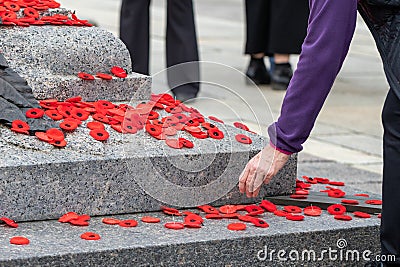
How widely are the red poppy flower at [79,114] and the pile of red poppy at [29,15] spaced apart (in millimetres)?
520

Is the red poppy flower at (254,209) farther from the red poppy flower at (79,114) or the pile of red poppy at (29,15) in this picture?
the pile of red poppy at (29,15)

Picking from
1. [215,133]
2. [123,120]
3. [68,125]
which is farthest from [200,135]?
[68,125]

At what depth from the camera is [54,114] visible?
366 centimetres

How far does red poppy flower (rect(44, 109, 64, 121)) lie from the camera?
11.9 ft

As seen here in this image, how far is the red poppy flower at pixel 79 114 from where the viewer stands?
145 inches

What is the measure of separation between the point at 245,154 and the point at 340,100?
440 cm

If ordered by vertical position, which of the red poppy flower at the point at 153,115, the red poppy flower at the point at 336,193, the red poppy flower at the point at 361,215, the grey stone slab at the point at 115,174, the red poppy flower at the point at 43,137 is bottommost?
the red poppy flower at the point at 336,193

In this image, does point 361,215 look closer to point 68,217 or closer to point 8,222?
point 68,217

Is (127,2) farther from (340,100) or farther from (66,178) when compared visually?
(66,178)

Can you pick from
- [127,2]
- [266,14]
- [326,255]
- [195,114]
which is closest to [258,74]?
[266,14]

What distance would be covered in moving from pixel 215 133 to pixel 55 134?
0.66m

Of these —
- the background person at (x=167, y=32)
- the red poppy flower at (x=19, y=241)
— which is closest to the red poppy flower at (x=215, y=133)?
the red poppy flower at (x=19, y=241)

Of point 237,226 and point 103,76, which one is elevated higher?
point 103,76

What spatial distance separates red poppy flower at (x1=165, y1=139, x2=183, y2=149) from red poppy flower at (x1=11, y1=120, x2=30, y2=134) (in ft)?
1.73
